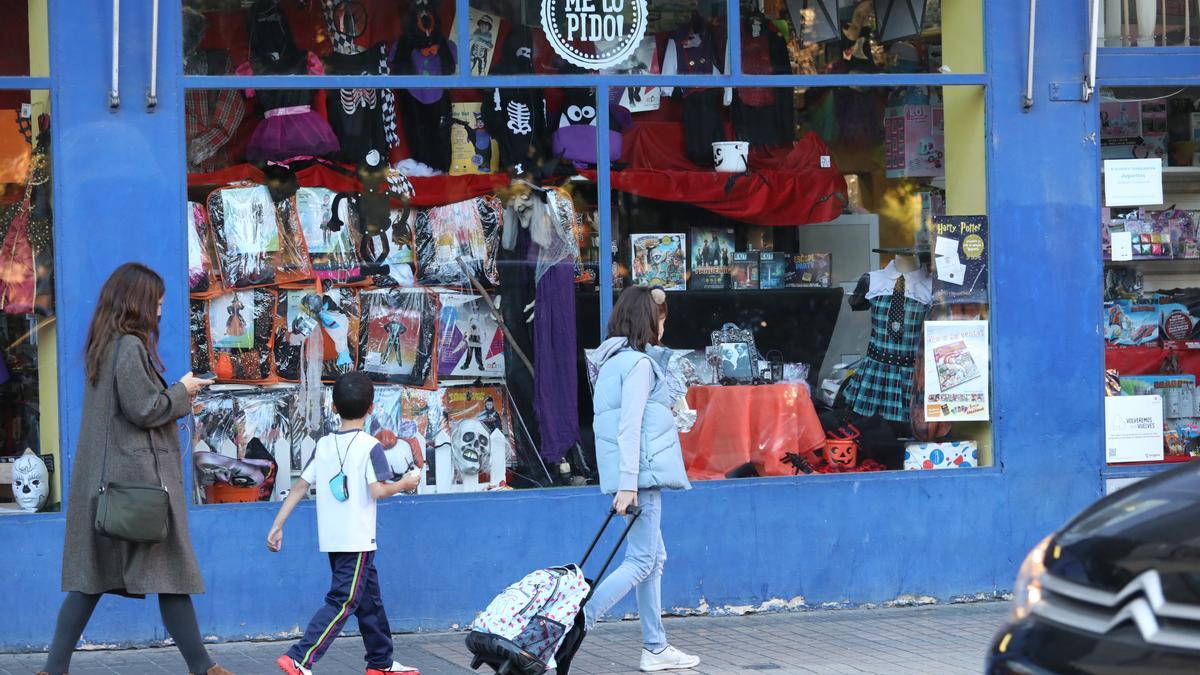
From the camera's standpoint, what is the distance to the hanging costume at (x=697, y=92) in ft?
29.5

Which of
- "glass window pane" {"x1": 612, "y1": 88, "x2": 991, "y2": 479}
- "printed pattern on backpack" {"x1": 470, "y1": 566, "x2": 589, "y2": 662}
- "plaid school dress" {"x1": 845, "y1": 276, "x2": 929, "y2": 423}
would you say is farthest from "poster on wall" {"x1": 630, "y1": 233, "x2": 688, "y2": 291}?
"printed pattern on backpack" {"x1": 470, "y1": 566, "x2": 589, "y2": 662}

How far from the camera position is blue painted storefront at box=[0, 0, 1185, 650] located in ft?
26.1

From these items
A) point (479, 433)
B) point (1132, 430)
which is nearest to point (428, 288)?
point (479, 433)

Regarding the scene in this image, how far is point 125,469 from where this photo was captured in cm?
640

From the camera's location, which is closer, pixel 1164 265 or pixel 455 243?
pixel 455 243

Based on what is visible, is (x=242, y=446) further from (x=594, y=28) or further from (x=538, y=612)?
(x=594, y=28)

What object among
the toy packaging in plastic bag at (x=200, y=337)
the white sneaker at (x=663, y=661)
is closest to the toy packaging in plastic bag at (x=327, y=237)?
the toy packaging in plastic bag at (x=200, y=337)

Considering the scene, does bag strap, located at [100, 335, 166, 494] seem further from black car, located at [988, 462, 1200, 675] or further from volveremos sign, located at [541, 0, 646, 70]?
black car, located at [988, 462, 1200, 675]

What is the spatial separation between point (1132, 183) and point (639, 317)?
383cm

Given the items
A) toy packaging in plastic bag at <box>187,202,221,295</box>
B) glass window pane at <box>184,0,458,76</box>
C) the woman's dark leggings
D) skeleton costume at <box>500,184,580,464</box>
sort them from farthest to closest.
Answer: skeleton costume at <box>500,184,580,464</box>
glass window pane at <box>184,0,458,76</box>
toy packaging in plastic bag at <box>187,202,221,295</box>
the woman's dark leggings

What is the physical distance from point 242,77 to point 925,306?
4.13 metres

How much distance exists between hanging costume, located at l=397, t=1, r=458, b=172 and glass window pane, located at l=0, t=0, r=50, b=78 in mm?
1870

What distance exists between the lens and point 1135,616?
4094mm

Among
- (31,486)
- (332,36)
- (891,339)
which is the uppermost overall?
(332,36)
